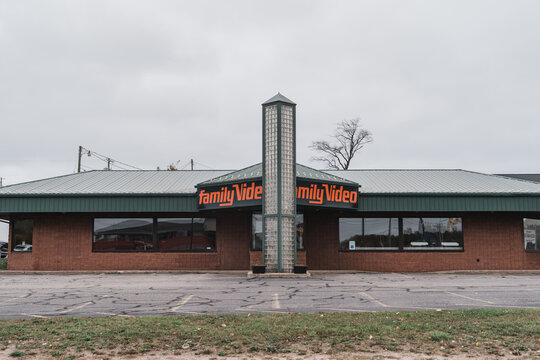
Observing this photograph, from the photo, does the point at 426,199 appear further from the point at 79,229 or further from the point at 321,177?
the point at 79,229

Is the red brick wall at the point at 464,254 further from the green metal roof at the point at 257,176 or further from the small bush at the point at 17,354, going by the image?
the small bush at the point at 17,354

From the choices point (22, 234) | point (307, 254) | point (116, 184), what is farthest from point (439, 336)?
point (22, 234)

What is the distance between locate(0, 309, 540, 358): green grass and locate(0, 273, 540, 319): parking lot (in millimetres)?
1238

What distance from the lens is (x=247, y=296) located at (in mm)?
11875

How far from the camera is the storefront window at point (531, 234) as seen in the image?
70.8ft

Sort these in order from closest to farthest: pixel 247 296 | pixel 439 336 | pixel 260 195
A: pixel 439 336, pixel 247 296, pixel 260 195

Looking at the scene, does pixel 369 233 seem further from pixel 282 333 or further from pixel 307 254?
pixel 282 333

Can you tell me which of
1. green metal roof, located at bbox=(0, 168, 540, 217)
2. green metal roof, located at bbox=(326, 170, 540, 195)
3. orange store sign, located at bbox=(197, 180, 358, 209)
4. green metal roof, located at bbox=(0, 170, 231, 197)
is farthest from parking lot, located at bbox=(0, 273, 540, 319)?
green metal roof, located at bbox=(326, 170, 540, 195)

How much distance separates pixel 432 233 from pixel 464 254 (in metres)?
1.58

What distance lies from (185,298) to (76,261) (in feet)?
38.3

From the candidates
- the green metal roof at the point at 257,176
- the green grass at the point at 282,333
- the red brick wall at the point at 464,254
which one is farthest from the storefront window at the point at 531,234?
the green grass at the point at 282,333

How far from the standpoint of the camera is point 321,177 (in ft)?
66.2

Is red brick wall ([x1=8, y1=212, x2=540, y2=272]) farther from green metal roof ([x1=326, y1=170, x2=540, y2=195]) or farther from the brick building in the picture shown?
green metal roof ([x1=326, y1=170, x2=540, y2=195])

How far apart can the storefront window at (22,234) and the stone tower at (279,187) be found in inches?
444
